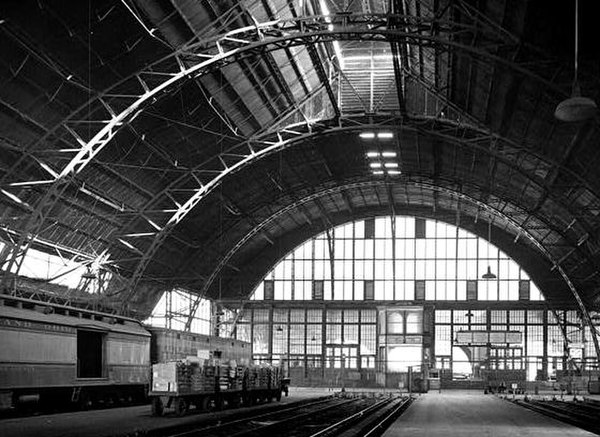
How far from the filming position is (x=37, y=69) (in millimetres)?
32906

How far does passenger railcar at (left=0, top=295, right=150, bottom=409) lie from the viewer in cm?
2797

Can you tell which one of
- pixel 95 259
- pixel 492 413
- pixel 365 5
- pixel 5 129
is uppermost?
pixel 365 5

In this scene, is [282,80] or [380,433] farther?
[282,80]

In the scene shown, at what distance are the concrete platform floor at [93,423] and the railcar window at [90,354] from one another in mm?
2895

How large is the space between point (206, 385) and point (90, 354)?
5.65 m

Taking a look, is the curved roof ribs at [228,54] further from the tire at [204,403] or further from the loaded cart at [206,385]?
the tire at [204,403]

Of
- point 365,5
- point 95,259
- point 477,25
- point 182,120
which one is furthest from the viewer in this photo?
point 95,259

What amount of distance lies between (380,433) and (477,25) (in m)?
15.5

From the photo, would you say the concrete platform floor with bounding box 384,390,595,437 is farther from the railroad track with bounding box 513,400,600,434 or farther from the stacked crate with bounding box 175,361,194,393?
the stacked crate with bounding box 175,361,194,393

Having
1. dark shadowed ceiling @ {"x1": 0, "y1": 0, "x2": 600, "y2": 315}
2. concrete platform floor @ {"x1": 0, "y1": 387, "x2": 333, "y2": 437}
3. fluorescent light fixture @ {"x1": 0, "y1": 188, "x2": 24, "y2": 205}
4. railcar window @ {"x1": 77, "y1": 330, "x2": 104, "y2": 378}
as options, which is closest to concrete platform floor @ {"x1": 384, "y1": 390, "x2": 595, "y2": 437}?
concrete platform floor @ {"x1": 0, "y1": 387, "x2": 333, "y2": 437}

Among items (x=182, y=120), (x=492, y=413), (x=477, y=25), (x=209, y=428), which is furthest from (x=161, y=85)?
(x=492, y=413)

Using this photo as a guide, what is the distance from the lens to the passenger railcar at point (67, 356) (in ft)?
91.8

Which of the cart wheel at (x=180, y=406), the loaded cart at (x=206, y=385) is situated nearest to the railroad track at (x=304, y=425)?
the cart wheel at (x=180, y=406)

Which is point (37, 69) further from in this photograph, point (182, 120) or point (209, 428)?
point (209, 428)
